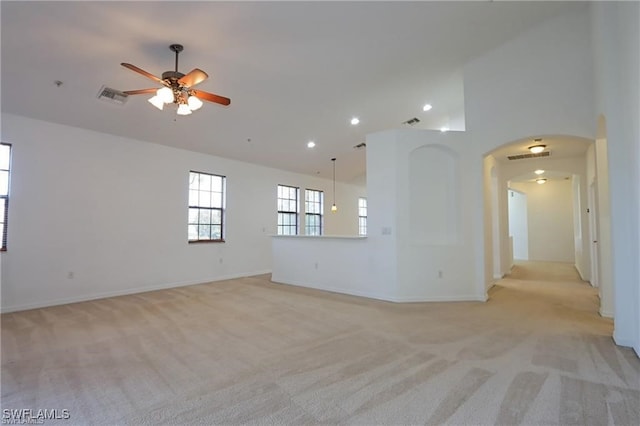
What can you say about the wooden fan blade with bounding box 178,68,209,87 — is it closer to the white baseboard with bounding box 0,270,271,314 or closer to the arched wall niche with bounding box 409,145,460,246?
the arched wall niche with bounding box 409,145,460,246

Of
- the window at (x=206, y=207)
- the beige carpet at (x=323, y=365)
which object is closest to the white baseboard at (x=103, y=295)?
the beige carpet at (x=323, y=365)

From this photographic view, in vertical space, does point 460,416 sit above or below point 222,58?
below

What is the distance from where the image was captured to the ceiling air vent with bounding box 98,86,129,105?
4428 mm

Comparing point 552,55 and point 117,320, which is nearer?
point 117,320

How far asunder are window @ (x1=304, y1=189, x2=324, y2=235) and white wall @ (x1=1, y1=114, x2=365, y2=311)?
2.59 metres

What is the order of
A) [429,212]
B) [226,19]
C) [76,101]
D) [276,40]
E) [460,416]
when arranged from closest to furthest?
[460,416] → [226,19] → [276,40] → [76,101] → [429,212]

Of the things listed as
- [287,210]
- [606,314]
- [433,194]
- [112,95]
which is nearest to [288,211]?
[287,210]

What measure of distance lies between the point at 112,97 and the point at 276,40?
8.80ft

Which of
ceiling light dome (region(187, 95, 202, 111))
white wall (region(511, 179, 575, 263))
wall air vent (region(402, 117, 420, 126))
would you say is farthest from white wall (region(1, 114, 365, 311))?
white wall (region(511, 179, 575, 263))

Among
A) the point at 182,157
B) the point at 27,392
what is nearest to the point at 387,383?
the point at 27,392

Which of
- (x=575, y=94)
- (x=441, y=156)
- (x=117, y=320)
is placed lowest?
(x=117, y=320)

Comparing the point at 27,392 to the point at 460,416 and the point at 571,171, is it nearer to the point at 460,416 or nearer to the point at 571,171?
the point at 460,416

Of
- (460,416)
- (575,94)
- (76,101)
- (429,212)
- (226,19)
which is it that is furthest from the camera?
(429,212)

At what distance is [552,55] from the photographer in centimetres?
438
